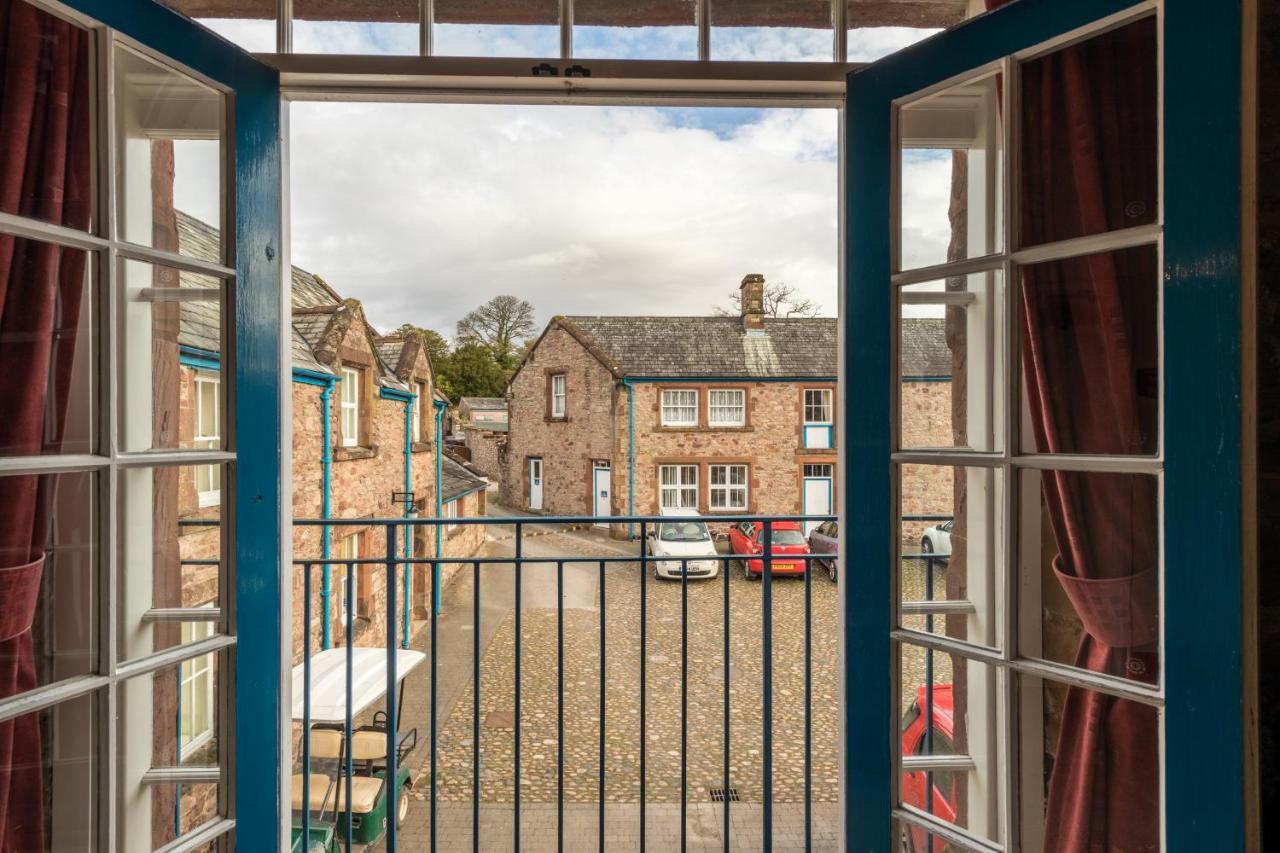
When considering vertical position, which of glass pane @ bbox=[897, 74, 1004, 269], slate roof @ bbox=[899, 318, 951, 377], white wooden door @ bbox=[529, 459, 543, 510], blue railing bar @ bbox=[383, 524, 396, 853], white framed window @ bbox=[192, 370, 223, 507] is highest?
glass pane @ bbox=[897, 74, 1004, 269]

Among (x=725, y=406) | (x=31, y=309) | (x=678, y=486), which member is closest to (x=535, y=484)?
(x=678, y=486)

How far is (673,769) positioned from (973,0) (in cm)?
508

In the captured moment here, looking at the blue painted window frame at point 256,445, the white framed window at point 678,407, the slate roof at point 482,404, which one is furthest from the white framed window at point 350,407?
the slate roof at point 482,404

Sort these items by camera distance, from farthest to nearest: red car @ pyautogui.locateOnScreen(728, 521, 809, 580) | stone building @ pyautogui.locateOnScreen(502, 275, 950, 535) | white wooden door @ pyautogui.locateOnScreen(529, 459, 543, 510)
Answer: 1. white wooden door @ pyautogui.locateOnScreen(529, 459, 543, 510)
2. stone building @ pyautogui.locateOnScreen(502, 275, 950, 535)
3. red car @ pyautogui.locateOnScreen(728, 521, 809, 580)

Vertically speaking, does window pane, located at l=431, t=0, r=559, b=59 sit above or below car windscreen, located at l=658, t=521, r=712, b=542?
above

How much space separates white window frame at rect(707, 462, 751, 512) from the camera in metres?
14.1

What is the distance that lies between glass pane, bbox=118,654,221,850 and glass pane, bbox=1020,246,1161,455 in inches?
60.6

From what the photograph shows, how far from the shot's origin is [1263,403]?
2.75 feet

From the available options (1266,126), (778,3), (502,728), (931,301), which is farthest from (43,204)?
(502,728)

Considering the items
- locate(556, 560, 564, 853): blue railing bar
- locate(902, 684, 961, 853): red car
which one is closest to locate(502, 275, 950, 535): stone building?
locate(556, 560, 564, 853): blue railing bar

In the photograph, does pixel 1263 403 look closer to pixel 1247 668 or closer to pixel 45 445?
pixel 1247 668

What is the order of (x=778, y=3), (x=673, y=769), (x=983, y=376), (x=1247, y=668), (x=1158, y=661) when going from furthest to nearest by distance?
1. (x=673, y=769)
2. (x=778, y=3)
3. (x=983, y=376)
4. (x=1158, y=661)
5. (x=1247, y=668)

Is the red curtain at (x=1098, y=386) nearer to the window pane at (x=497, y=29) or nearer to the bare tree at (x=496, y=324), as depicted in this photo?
the window pane at (x=497, y=29)

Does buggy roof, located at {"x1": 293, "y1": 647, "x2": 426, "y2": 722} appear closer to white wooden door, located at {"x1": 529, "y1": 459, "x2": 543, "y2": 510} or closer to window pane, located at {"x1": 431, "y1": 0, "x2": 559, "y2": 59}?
window pane, located at {"x1": 431, "y1": 0, "x2": 559, "y2": 59}
